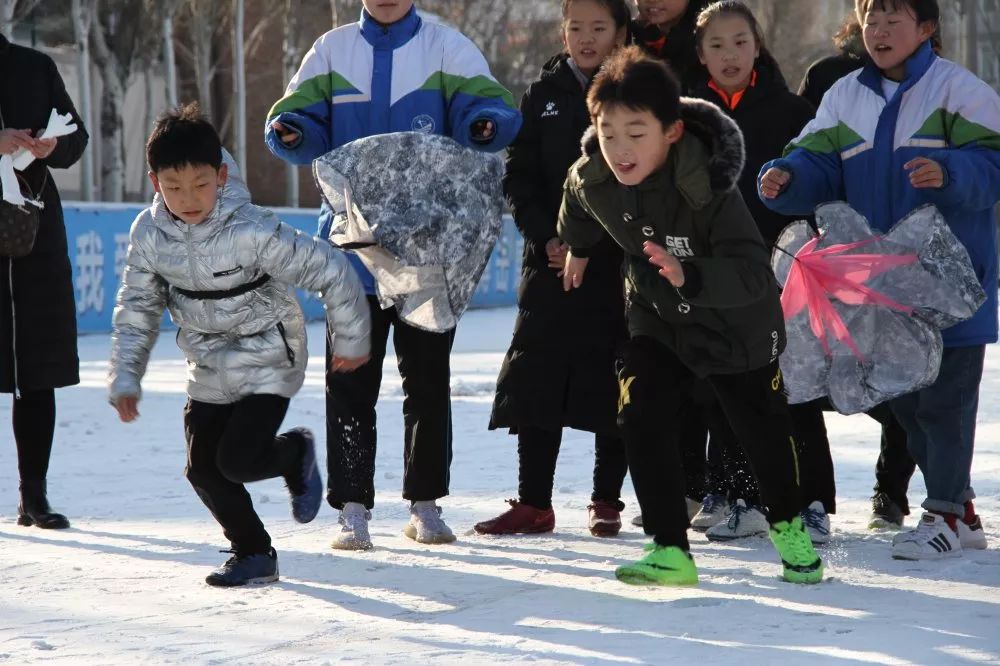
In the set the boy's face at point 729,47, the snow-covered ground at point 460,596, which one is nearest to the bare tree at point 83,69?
the snow-covered ground at point 460,596

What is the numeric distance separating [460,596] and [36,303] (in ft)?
7.59

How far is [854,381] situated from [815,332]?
0.63ft

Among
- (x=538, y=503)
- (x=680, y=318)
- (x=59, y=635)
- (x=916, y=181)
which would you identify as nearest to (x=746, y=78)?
(x=916, y=181)

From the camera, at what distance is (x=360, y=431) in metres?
5.07

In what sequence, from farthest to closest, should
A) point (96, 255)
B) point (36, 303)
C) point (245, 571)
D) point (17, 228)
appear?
1. point (96, 255)
2. point (36, 303)
3. point (17, 228)
4. point (245, 571)

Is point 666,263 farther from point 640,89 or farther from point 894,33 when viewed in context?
point 894,33

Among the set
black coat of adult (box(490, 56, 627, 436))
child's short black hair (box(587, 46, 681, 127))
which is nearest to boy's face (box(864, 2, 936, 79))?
child's short black hair (box(587, 46, 681, 127))

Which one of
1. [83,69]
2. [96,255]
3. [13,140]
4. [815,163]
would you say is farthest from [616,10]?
[83,69]

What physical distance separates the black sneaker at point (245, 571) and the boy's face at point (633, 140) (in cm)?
147

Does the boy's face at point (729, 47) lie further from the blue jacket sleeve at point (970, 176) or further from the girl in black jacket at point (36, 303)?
the girl in black jacket at point (36, 303)

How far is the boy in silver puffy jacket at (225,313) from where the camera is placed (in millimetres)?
4363

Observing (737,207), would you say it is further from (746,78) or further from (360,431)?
(360,431)

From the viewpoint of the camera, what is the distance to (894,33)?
478 centimetres

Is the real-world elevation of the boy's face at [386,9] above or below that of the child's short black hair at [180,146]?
above
